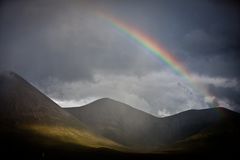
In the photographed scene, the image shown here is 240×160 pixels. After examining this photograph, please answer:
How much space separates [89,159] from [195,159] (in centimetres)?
6301

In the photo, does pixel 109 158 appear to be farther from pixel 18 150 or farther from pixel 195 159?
pixel 18 150

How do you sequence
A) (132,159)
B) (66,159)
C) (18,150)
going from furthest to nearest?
(18,150) < (132,159) < (66,159)

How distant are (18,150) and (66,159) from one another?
53.6 meters

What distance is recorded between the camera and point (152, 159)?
153625mm

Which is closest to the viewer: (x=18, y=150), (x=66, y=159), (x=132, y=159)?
(x=66, y=159)

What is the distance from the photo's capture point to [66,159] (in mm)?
142250

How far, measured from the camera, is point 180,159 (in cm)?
16062

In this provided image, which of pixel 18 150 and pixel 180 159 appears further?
pixel 18 150

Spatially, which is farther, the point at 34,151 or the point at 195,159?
the point at 34,151

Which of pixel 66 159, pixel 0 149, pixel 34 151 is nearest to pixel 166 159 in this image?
pixel 66 159

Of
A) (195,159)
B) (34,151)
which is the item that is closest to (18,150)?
(34,151)

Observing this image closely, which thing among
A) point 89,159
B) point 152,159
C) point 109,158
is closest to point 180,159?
point 152,159

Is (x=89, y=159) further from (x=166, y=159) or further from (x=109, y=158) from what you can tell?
(x=166, y=159)

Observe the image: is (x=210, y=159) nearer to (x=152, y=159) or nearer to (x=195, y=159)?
(x=195, y=159)
